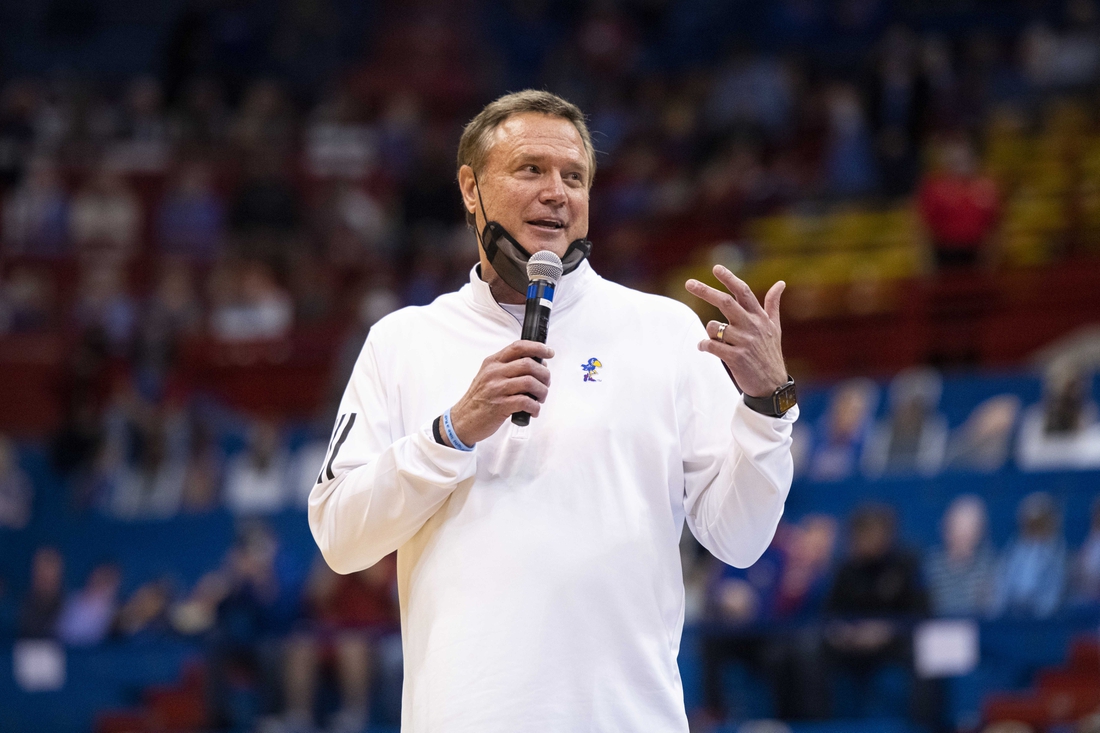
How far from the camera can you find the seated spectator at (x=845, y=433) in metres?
9.55

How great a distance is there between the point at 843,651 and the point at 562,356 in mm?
3749

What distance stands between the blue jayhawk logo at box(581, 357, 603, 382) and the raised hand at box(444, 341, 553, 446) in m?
0.23

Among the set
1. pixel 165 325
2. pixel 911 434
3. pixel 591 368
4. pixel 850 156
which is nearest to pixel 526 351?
pixel 591 368

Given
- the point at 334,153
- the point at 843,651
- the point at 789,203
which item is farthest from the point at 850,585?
the point at 334,153

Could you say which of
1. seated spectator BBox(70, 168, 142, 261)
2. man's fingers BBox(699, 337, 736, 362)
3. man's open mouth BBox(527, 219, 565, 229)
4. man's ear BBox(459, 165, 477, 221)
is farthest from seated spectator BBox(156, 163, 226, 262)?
man's fingers BBox(699, 337, 736, 362)

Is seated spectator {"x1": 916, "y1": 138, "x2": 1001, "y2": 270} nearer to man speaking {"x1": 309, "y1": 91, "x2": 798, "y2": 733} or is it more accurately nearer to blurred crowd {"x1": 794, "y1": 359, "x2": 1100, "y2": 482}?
blurred crowd {"x1": 794, "y1": 359, "x2": 1100, "y2": 482}

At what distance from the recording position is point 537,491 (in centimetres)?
263

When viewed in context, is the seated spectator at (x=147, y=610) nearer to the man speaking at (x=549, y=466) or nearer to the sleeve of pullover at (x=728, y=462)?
the man speaking at (x=549, y=466)

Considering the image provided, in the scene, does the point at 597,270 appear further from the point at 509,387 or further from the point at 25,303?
the point at 509,387

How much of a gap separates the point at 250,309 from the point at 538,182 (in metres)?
10.8

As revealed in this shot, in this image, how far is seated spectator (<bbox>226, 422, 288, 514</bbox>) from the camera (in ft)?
36.9

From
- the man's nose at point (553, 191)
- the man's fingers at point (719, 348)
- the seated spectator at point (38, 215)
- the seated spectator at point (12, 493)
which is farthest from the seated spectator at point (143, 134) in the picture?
the man's fingers at point (719, 348)

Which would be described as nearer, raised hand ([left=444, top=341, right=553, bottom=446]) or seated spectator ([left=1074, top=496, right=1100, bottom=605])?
raised hand ([left=444, top=341, right=553, bottom=446])

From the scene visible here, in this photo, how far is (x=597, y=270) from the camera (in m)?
13.4
